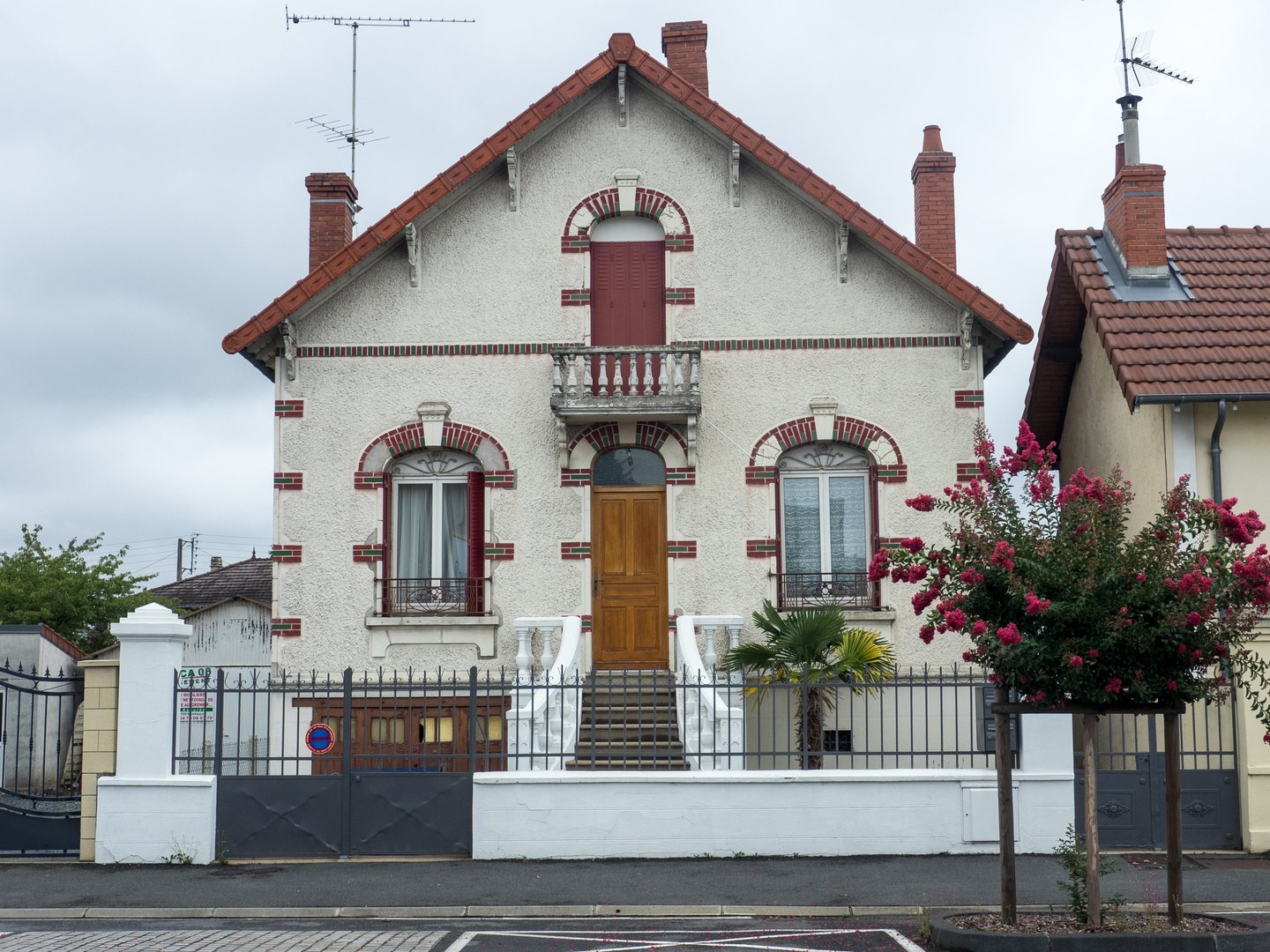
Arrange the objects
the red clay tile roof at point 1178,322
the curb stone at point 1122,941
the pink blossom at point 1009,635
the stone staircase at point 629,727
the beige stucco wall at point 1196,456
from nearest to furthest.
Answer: the curb stone at point 1122,941, the pink blossom at point 1009,635, the beige stucco wall at point 1196,456, the stone staircase at point 629,727, the red clay tile roof at point 1178,322

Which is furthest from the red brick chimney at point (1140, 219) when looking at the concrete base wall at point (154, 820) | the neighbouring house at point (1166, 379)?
the concrete base wall at point (154, 820)

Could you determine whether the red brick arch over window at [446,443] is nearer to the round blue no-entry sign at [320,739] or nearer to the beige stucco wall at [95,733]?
the round blue no-entry sign at [320,739]

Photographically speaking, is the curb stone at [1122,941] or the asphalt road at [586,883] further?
the asphalt road at [586,883]

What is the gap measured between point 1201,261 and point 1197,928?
31.9 ft

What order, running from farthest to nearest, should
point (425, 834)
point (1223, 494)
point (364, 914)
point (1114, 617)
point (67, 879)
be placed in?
point (1223, 494), point (425, 834), point (67, 879), point (364, 914), point (1114, 617)

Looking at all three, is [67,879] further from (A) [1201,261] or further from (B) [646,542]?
(A) [1201,261]

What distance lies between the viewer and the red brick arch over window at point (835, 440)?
1486 cm

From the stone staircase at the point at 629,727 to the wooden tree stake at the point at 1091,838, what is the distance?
4306 millimetres

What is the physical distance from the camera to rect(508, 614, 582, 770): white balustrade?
455 inches

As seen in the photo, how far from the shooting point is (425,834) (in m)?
11.2

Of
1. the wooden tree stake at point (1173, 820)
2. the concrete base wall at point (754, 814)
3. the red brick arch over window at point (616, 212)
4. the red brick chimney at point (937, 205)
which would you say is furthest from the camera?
the red brick chimney at point (937, 205)

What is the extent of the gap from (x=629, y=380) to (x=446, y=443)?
2369mm

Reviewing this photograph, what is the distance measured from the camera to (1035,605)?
7.43 metres

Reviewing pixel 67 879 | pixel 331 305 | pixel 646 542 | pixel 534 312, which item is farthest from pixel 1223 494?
pixel 67 879
